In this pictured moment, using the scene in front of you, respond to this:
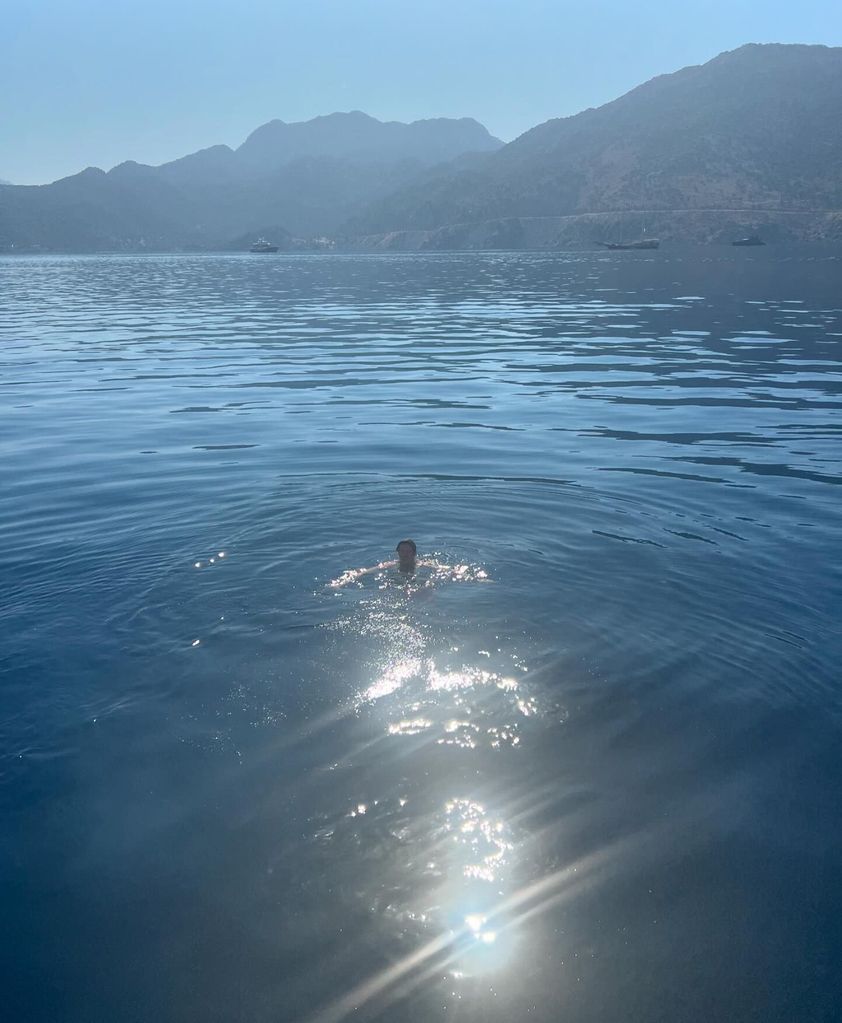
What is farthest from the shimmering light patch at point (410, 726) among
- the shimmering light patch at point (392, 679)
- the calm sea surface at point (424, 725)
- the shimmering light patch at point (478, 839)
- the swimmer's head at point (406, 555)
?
the swimmer's head at point (406, 555)

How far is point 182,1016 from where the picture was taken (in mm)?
5090

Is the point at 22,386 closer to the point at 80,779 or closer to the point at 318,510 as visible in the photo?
the point at 318,510

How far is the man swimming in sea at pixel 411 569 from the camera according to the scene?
10.8 meters

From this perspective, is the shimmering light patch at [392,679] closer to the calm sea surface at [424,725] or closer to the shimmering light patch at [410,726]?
the calm sea surface at [424,725]

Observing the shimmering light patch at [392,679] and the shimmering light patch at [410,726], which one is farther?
the shimmering light patch at [392,679]

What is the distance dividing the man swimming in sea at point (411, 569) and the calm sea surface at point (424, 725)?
0.06 meters

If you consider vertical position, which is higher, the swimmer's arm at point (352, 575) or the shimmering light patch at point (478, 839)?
the shimmering light patch at point (478, 839)

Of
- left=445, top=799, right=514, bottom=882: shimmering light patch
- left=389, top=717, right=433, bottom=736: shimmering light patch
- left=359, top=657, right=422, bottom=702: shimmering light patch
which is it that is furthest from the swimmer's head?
left=445, top=799, right=514, bottom=882: shimmering light patch

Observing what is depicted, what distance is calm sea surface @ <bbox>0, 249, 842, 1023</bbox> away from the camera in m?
5.45

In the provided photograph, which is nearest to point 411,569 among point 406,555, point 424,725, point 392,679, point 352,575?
point 406,555

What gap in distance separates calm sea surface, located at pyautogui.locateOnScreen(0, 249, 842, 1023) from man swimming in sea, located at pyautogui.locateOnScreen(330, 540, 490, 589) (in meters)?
0.06

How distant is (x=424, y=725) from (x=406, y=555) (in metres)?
3.14

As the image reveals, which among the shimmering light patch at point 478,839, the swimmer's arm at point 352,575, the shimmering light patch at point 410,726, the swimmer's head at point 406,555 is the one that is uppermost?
the swimmer's head at point 406,555

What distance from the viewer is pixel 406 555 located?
10711 millimetres
